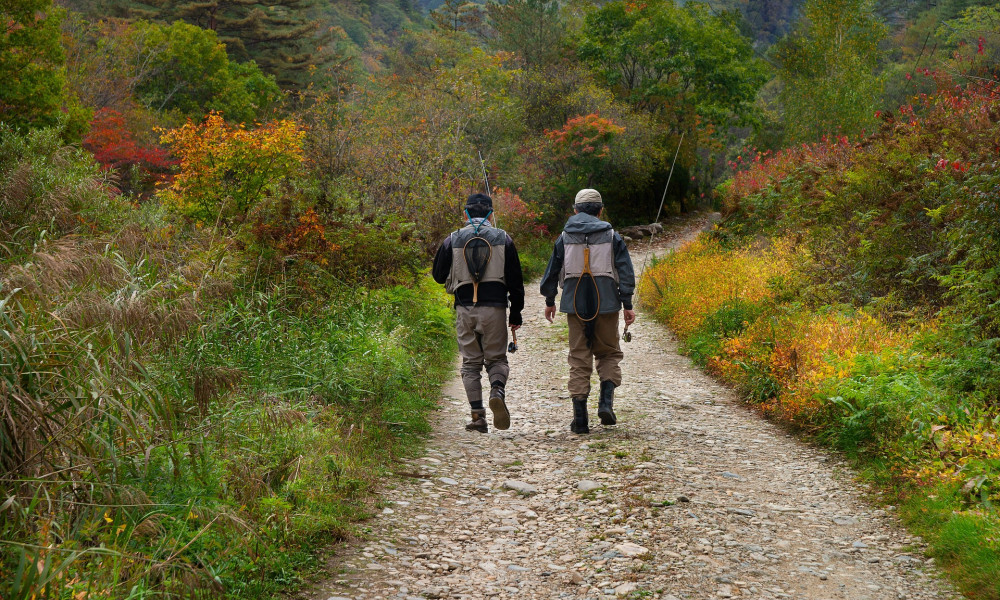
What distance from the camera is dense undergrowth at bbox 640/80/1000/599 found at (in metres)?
4.73

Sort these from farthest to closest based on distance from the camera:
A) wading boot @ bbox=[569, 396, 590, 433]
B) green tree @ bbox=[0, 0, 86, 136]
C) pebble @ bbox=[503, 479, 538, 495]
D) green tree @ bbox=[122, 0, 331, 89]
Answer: green tree @ bbox=[122, 0, 331, 89] → green tree @ bbox=[0, 0, 86, 136] → wading boot @ bbox=[569, 396, 590, 433] → pebble @ bbox=[503, 479, 538, 495]

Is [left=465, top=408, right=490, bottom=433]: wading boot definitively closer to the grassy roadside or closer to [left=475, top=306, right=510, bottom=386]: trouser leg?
[left=475, top=306, right=510, bottom=386]: trouser leg

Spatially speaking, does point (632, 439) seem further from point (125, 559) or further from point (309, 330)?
point (125, 559)

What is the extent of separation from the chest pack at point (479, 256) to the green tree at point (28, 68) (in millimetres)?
10768

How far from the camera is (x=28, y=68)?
14.0 metres

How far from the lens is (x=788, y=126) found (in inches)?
1121

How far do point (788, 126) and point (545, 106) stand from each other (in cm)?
926

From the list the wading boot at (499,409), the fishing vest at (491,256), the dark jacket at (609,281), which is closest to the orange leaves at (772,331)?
the dark jacket at (609,281)

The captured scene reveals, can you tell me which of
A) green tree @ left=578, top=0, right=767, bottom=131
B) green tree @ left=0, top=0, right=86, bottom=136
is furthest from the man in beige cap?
green tree @ left=578, top=0, right=767, bottom=131

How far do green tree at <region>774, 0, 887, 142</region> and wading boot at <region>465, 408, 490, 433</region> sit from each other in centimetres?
2157

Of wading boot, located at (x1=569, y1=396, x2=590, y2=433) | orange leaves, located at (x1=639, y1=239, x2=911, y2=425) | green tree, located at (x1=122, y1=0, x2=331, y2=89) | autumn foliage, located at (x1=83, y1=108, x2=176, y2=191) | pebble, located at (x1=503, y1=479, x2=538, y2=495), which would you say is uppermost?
green tree, located at (x1=122, y1=0, x2=331, y2=89)

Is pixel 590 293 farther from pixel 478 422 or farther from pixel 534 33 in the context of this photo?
pixel 534 33

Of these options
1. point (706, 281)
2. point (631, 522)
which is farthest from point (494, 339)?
point (706, 281)

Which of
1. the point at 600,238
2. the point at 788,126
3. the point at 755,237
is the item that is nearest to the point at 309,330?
the point at 600,238
